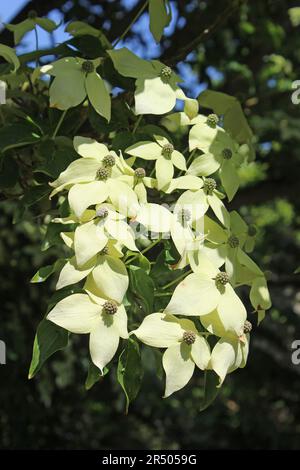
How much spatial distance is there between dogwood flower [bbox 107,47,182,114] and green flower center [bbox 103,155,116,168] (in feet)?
0.26

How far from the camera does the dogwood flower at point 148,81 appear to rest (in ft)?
2.80

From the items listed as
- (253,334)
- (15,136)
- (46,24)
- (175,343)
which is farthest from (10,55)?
(253,334)

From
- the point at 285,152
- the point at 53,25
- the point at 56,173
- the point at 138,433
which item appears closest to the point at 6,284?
the point at 138,433

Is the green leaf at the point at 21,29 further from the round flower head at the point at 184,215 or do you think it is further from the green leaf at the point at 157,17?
the round flower head at the point at 184,215

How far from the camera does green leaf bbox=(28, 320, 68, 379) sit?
0.75m

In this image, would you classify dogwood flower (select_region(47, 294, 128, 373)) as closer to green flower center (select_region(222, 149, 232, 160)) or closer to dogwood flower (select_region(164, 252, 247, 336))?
dogwood flower (select_region(164, 252, 247, 336))

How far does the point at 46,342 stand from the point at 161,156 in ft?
0.82

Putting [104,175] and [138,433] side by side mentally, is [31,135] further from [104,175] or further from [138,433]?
[138,433]

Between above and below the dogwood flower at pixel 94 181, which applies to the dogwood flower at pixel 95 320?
below

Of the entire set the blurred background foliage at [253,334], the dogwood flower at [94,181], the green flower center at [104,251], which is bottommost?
the blurred background foliage at [253,334]

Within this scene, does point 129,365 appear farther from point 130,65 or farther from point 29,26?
point 29,26

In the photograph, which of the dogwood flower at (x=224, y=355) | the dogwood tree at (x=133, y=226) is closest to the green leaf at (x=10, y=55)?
the dogwood tree at (x=133, y=226)

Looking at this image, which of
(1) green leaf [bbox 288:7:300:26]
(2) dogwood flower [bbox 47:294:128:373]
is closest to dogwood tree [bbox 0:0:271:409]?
(2) dogwood flower [bbox 47:294:128:373]

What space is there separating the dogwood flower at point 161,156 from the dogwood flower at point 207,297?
111 mm
